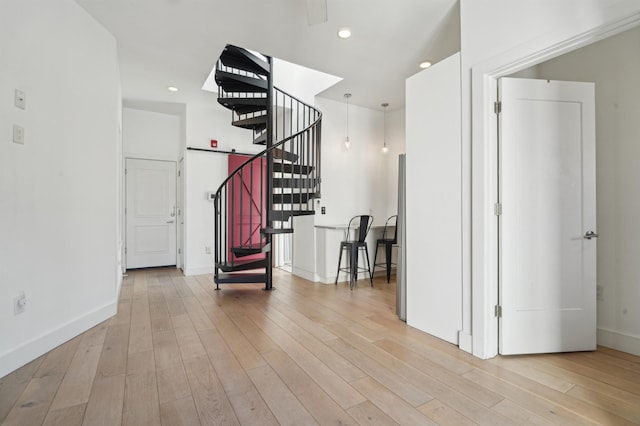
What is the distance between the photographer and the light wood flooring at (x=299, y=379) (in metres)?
1.67

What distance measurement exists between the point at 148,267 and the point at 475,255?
565cm

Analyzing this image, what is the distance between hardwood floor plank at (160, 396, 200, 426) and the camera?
1.60m

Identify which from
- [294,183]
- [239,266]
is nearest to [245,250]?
[239,266]

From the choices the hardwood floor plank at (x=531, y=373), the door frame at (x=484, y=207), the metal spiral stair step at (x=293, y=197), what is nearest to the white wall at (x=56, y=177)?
the metal spiral stair step at (x=293, y=197)

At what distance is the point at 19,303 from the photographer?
7.36ft

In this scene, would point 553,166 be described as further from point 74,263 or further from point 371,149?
point 74,263

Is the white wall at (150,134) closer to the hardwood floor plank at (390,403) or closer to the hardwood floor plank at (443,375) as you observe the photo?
the hardwood floor plank at (443,375)

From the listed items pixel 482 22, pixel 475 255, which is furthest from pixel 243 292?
pixel 482 22

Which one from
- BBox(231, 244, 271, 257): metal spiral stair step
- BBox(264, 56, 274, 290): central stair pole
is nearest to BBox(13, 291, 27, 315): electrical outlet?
BBox(231, 244, 271, 257): metal spiral stair step

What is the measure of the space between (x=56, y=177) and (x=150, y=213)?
3319 mm

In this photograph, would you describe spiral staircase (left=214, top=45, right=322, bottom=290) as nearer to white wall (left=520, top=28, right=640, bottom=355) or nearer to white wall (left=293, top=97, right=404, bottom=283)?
white wall (left=293, top=97, right=404, bottom=283)

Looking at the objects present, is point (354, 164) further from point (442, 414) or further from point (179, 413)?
point (179, 413)

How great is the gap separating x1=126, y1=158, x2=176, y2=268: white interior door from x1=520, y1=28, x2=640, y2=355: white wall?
6.20 metres

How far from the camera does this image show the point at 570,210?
2.42 metres
